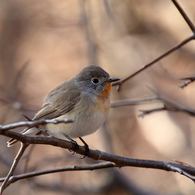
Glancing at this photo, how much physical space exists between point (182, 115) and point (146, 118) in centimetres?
91

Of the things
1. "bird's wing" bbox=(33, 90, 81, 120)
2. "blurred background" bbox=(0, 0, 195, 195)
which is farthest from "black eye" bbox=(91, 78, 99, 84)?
"blurred background" bbox=(0, 0, 195, 195)

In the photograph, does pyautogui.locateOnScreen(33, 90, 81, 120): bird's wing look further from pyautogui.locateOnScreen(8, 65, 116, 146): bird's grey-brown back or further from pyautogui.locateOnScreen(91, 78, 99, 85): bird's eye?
pyautogui.locateOnScreen(91, 78, 99, 85): bird's eye

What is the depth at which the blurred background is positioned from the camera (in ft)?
21.4

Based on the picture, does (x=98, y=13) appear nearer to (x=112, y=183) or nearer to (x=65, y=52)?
(x=65, y=52)

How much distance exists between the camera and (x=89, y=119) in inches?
145

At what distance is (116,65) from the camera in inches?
309

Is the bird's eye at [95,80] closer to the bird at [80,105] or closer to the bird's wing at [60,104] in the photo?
the bird at [80,105]

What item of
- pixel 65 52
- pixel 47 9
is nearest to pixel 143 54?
pixel 65 52

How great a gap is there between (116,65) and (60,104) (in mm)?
4019

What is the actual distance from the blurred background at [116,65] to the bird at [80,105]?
212 centimetres

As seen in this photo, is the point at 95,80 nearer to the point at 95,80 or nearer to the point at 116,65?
the point at 95,80

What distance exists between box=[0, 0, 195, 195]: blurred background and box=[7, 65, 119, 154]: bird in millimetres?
2118

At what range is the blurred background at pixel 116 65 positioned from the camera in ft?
21.4

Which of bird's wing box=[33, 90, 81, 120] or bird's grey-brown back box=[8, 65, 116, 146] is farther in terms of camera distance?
bird's wing box=[33, 90, 81, 120]
